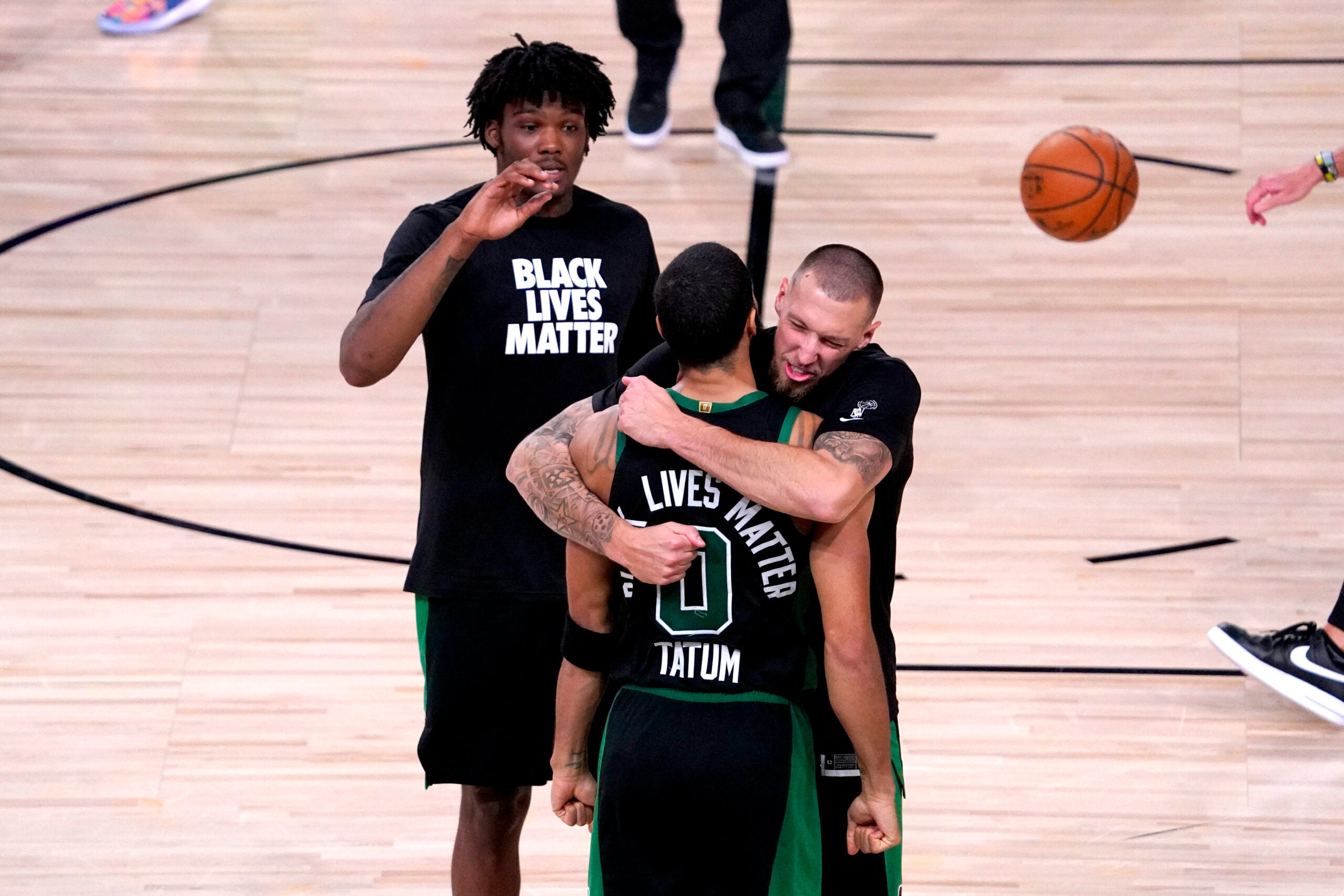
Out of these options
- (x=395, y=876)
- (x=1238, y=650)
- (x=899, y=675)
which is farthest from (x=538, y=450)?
(x=1238, y=650)

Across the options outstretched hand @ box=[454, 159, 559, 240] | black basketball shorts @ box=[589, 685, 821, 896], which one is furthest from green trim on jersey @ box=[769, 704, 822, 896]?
outstretched hand @ box=[454, 159, 559, 240]

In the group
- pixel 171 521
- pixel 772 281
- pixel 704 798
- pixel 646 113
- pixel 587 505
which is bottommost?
pixel 171 521

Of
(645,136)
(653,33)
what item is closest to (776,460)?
(645,136)

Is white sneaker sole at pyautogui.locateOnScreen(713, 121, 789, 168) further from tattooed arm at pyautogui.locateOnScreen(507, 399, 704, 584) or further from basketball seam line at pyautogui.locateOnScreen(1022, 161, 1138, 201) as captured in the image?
tattooed arm at pyautogui.locateOnScreen(507, 399, 704, 584)

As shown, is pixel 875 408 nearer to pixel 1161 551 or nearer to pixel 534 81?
pixel 534 81

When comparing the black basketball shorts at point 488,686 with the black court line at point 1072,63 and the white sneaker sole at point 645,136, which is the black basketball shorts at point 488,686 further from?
the black court line at point 1072,63

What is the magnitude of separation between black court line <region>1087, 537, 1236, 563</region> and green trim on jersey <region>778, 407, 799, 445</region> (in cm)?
224

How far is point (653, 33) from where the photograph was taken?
603 centimetres

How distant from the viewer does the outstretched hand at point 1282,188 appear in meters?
4.17

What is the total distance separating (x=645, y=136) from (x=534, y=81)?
3121 mm

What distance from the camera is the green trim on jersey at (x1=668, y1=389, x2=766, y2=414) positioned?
2473 millimetres

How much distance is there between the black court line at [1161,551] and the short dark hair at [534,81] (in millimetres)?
2188

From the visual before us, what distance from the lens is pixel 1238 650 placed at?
406 cm

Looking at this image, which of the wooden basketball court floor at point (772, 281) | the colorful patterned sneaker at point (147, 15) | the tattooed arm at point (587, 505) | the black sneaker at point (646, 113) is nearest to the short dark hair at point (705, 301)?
the tattooed arm at point (587, 505)
